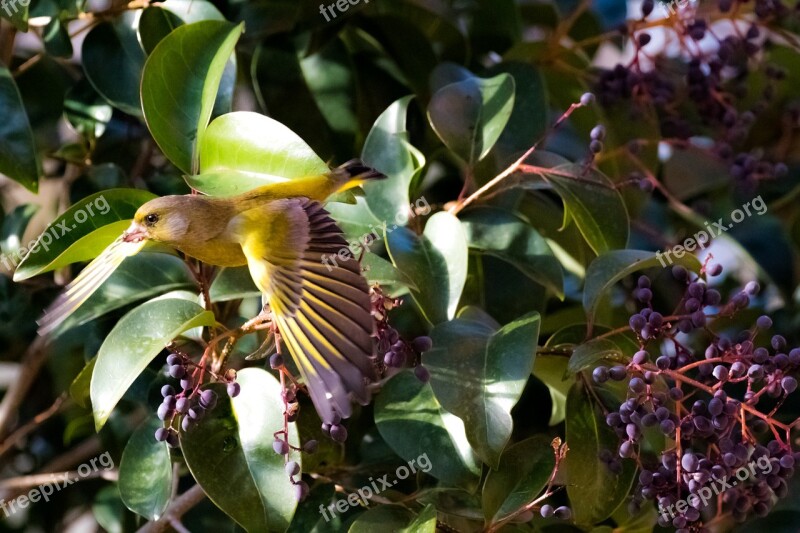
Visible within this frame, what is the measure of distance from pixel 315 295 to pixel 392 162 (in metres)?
0.24

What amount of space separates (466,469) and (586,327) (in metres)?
0.19

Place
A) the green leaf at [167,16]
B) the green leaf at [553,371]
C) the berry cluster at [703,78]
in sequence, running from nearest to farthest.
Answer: the green leaf at [553,371], the green leaf at [167,16], the berry cluster at [703,78]

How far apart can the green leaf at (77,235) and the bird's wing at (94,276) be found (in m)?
0.01

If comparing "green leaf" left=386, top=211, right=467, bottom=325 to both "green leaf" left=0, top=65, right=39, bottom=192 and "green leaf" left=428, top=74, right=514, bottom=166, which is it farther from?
"green leaf" left=0, top=65, right=39, bottom=192

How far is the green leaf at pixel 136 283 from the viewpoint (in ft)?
2.94

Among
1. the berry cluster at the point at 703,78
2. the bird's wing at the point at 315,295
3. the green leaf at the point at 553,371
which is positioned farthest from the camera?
the berry cluster at the point at 703,78

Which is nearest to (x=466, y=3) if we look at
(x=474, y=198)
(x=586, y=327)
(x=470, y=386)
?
(x=474, y=198)

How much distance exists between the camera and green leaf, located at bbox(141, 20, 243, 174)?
83 cm

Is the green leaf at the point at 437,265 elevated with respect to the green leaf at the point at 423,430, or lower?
elevated

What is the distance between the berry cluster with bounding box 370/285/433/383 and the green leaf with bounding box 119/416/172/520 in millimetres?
245

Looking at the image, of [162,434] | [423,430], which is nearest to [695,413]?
[423,430]

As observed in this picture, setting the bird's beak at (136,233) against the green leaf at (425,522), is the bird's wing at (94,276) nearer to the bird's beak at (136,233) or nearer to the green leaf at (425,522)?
the bird's beak at (136,233)

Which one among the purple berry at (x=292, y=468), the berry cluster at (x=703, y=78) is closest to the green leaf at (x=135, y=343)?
the purple berry at (x=292, y=468)

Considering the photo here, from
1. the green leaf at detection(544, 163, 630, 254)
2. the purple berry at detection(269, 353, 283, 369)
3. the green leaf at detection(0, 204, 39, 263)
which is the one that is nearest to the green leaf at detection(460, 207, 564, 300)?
the green leaf at detection(544, 163, 630, 254)
